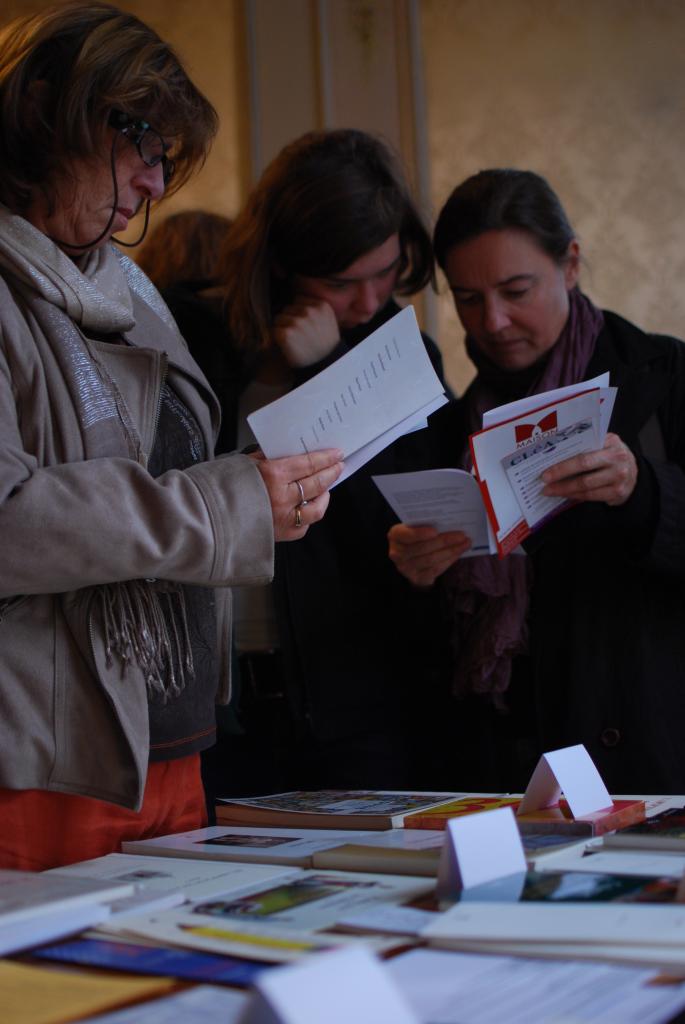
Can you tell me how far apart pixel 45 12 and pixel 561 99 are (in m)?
2.42

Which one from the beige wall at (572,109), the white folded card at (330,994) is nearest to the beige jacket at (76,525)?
the white folded card at (330,994)

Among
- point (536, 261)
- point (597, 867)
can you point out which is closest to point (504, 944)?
point (597, 867)

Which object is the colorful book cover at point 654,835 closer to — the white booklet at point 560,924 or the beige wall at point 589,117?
the white booklet at point 560,924

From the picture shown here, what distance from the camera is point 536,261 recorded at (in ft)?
6.98

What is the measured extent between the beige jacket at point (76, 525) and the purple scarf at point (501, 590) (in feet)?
2.68

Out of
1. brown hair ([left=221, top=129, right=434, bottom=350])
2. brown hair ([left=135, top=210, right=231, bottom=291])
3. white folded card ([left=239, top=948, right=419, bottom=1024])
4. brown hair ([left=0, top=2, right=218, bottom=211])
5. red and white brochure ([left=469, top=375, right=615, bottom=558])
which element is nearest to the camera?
white folded card ([left=239, top=948, right=419, bottom=1024])

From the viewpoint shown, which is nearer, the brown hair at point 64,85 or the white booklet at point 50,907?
the white booklet at point 50,907

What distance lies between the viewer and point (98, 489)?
1.24m

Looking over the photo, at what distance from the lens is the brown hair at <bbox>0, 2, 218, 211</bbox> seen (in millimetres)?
1358

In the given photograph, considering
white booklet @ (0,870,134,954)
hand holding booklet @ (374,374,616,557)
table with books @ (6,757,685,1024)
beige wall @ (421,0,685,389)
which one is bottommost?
table with books @ (6,757,685,1024)

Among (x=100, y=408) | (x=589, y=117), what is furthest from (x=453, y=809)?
(x=589, y=117)

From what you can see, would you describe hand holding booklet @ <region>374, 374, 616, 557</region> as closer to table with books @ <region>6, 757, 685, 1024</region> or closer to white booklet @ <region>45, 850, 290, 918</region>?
table with books @ <region>6, 757, 685, 1024</region>

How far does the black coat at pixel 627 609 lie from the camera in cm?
189

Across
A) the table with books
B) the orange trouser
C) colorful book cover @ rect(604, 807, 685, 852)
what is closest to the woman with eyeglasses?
the orange trouser
